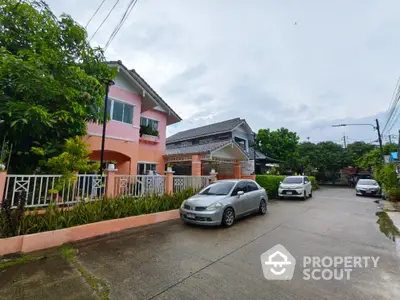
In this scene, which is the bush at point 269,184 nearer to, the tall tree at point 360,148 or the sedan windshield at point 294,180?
the sedan windshield at point 294,180

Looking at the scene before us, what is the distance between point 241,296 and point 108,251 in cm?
325

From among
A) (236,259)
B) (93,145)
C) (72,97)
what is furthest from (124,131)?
(236,259)

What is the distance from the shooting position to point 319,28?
24.3 ft

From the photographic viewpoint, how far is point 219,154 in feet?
43.7

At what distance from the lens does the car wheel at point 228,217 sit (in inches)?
257

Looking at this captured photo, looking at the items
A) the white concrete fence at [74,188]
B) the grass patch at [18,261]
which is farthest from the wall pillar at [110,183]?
the grass patch at [18,261]

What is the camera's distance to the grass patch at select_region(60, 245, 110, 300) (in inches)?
119

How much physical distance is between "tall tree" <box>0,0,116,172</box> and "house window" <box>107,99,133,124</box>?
295 cm

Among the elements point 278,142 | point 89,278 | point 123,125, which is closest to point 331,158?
point 278,142

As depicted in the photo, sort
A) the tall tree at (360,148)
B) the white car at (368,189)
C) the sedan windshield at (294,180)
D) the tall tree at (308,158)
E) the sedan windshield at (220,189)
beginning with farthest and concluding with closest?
the tall tree at (360,148) < the tall tree at (308,158) < the white car at (368,189) < the sedan windshield at (294,180) < the sedan windshield at (220,189)

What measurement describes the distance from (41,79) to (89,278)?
5.12 m

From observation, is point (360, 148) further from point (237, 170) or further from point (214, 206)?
point (214, 206)

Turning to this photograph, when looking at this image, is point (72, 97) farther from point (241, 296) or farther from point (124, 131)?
point (241, 296)

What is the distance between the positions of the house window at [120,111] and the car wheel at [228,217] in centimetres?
753
